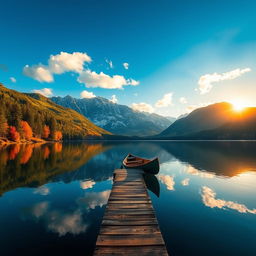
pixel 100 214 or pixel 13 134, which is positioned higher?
pixel 13 134

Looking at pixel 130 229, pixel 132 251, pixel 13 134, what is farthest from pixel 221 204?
pixel 13 134

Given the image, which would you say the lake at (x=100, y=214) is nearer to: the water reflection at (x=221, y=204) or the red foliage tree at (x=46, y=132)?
the water reflection at (x=221, y=204)

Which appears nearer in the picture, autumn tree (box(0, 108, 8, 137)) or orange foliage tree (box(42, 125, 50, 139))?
autumn tree (box(0, 108, 8, 137))

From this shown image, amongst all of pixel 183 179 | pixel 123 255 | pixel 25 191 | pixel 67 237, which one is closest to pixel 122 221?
pixel 123 255

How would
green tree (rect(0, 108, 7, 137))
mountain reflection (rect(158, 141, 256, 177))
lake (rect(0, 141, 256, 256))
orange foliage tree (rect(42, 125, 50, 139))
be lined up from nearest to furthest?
lake (rect(0, 141, 256, 256))
mountain reflection (rect(158, 141, 256, 177))
green tree (rect(0, 108, 7, 137))
orange foliage tree (rect(42, 125, 50, 139))

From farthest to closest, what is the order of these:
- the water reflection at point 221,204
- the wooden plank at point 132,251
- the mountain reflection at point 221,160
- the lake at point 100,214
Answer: the mountain reflection at point 221,160 < the water reflection at point 221,204 < the lake at point 100,214 < the wooden plank at point 132,251

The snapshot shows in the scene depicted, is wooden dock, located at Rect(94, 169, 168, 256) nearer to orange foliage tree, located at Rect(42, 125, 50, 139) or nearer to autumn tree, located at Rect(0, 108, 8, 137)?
autumn tree, located at Rect(0, 108, 8, 137)

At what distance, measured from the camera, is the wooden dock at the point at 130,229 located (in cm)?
915

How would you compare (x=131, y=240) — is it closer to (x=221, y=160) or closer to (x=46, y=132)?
(x=221, y=160)

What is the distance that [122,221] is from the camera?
12367mm

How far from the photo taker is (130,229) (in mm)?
11203

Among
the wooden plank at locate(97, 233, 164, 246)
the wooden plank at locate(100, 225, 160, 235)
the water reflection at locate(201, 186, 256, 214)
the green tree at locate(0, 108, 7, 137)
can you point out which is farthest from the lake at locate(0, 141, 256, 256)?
the green tree at locate(0, 108, 7, 137)

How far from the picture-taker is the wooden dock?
9.15 metres

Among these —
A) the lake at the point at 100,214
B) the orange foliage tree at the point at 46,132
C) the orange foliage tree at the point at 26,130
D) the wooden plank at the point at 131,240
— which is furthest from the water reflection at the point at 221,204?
the orange foliage tree at the point at 46,132
